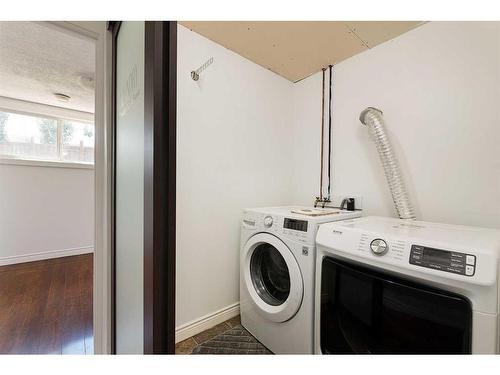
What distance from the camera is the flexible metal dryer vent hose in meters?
1.29

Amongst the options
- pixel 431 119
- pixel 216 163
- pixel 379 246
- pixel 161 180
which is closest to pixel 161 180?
pixel 161 180

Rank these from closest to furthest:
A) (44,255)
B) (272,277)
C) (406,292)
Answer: (406,292)
(272,277)
(44,255)

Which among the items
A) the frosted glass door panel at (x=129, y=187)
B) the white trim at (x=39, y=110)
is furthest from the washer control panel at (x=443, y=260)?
the white trim at (x=39, y=110)

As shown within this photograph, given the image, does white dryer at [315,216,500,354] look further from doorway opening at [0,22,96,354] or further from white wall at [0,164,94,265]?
white wall at [0,164,94,265]

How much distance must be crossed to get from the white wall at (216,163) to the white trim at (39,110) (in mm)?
3003

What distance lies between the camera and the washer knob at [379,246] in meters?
0.82

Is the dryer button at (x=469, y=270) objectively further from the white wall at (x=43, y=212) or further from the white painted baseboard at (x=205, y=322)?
the white wall at (x=43, y=212)

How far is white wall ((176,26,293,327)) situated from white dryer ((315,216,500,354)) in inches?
29.9

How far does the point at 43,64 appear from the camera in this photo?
6.98 ft

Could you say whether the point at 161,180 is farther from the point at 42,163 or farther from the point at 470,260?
the point at 42,163

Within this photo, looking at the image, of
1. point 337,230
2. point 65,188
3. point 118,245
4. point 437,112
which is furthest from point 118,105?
point 65,188

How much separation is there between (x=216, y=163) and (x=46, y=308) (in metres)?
1.84

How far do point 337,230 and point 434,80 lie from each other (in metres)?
1.12

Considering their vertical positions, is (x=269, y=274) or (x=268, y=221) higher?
(x=268, y=221)
